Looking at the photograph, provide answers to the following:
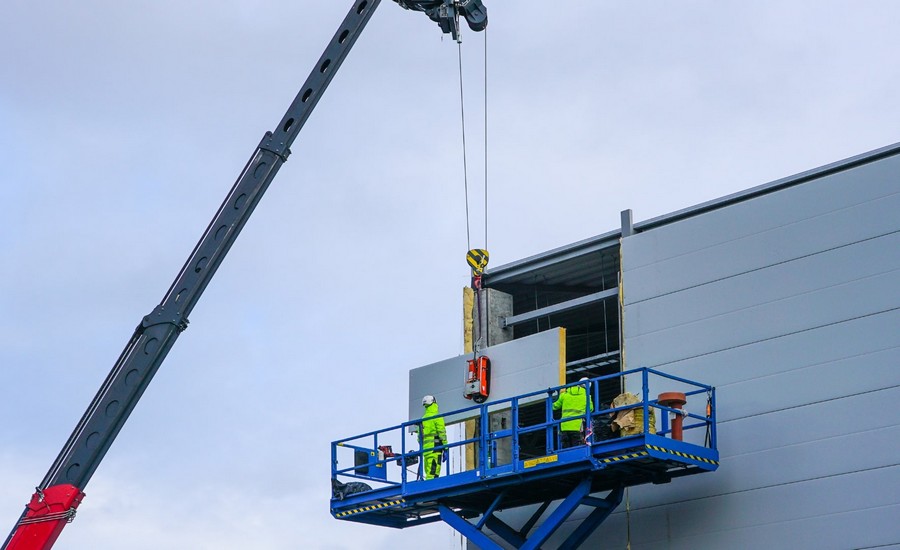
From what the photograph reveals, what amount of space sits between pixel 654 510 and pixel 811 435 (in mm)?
3547

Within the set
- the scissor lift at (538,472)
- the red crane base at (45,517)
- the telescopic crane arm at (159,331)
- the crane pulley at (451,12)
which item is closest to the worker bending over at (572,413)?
the scissor lift at (538,472)

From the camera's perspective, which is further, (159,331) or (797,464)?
(159,331)

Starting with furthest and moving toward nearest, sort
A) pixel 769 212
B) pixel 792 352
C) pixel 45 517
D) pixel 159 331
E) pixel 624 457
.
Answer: pixel 159 331
pixel 769 212
pixel 792 352
pixel 45 517
pixel 624 457

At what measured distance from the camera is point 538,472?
2403 centimetres

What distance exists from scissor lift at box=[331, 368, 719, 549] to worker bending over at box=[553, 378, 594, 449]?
0.78 feet

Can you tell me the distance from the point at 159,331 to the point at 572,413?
7.99 metres

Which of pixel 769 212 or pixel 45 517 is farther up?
pixel 769 212

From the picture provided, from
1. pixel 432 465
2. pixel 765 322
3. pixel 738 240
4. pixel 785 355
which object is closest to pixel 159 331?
pixel 432 465

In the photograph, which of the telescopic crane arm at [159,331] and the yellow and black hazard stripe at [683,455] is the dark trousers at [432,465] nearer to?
the yellow and black hazard stripe at [683,455]

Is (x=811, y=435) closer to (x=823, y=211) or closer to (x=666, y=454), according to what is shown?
(x=666, y=454)

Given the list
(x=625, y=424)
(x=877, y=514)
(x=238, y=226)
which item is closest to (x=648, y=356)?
(x=625, y=424)

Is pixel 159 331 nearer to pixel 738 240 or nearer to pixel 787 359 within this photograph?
pixel 738 240

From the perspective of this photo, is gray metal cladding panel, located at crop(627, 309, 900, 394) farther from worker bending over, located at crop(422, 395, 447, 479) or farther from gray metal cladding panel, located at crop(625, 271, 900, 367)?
worker bending over, located at crop(422, 395, 447, 479)

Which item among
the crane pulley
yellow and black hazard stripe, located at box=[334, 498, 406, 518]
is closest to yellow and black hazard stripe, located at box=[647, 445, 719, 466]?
yellow and black hazard stripe, located at box=[334, 498, 406, 518]
